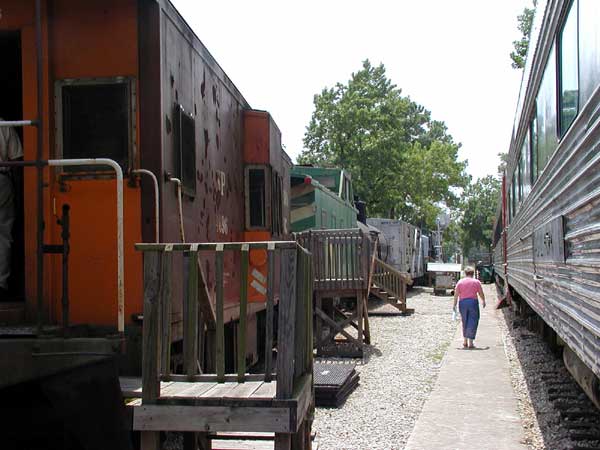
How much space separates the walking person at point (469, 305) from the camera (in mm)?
11648

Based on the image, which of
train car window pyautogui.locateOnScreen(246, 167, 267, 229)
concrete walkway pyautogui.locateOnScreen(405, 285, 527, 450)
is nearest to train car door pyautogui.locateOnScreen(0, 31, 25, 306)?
train car window pyautogui.locateOnScreen(246, 167, 267, 229)

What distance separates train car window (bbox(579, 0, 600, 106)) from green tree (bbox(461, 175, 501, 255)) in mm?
74019

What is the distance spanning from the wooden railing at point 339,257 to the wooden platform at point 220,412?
7.66m

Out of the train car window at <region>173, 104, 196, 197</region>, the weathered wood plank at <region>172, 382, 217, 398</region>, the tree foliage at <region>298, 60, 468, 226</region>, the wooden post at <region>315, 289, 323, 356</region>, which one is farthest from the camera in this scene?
the tree foliage at <region>298, 60, 468, 226</region>

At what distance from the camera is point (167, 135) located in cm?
472

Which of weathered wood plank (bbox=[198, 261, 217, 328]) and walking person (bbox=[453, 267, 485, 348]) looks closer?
weathered wood plank (bbox=[198, 261, 217, 328])

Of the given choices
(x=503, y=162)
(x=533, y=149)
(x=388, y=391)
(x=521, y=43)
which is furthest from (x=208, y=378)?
(x=503, y=162)

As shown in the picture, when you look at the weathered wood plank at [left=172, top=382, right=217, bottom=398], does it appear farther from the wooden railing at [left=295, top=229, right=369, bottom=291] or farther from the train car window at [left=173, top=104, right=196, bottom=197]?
the wooden railing at [left=295, top=229, right=369, bottom=291]

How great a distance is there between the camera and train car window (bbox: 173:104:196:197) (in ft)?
16.3

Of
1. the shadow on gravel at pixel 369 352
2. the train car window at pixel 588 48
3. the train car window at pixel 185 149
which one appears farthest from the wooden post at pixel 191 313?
the shadow on gravel at pixel 369 352

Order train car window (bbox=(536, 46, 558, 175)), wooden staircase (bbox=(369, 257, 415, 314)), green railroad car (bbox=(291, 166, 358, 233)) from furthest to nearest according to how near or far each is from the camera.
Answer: wooden staircase (bbox=(369, 257, 415, 314))
green railroad car (bbox=(291, 166, 358, 233))
train car window (bbox=(536, 46, 558, 175))

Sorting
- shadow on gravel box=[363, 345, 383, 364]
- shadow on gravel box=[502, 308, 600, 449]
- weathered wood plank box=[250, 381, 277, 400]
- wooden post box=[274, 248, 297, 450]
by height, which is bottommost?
shadow on gravel box=[363, 345, 383, 364]

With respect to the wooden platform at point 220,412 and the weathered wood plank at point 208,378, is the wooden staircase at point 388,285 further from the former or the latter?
the wooden platform at point 220,412

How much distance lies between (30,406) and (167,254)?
124 cm
